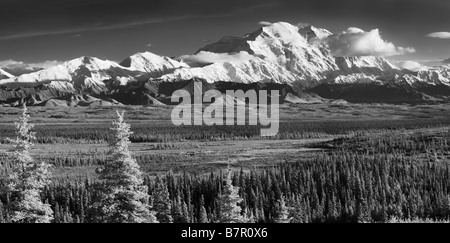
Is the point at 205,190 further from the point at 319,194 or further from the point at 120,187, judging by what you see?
the point at 120,187

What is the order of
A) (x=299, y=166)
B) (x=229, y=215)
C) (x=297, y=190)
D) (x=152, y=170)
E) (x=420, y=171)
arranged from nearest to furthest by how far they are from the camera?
(x=229, y=215) < (x=297, y=190) < (x=420, y=171) < (x=299, y=166) < (x=152, y=170)

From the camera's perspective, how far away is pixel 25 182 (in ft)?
88.0

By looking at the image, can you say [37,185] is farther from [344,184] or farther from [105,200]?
[344,184]

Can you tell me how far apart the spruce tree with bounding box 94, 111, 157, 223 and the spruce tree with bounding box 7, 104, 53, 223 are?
12.2ft

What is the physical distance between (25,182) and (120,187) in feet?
19.1

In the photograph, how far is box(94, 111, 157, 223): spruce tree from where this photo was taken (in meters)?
25.9

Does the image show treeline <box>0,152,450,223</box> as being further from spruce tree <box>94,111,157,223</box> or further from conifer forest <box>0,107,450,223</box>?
spruce tree <box>94,111,157,223</box>

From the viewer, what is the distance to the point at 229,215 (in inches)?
1271

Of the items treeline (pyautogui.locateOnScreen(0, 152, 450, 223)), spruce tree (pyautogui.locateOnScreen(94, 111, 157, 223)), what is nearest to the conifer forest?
spruce tree (pyautogui.locateOnScreen(94, 111, 157, 223))

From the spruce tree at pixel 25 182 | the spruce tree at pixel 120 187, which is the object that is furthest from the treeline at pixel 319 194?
the spruce tree at pixel 120 187
